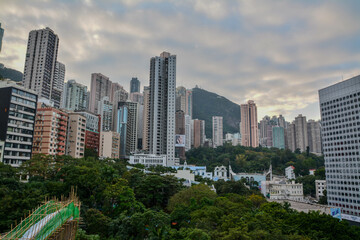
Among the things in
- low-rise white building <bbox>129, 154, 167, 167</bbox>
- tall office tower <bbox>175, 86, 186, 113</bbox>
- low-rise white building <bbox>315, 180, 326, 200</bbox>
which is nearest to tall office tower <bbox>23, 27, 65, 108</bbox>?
low-rise white building <bbox>129, 154, 167, 167</bbox>

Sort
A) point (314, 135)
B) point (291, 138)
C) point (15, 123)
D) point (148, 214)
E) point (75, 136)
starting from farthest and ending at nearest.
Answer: point (291, 138), point (314, 135), point (75, 136), point (15, 123), point (148, 214)

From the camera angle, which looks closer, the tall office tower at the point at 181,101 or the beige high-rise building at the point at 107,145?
the beige high-rise building at the point at 107,145

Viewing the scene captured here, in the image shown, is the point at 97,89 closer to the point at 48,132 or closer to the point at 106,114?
the point at 106,114

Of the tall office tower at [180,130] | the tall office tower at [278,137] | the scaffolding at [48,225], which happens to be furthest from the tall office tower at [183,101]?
the scaffolding at [48,225]

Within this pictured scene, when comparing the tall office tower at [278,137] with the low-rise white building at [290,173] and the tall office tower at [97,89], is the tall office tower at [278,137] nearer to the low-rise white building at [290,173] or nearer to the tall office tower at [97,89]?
the low-rise white building at [290,173]

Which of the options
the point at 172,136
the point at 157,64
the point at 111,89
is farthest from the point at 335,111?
the point at 111,89

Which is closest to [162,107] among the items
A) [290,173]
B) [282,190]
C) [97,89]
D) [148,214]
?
[282,190]

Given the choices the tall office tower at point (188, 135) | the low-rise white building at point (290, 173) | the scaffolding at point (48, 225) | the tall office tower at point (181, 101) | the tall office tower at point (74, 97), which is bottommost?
the low-rise white building at point (290, 173)
